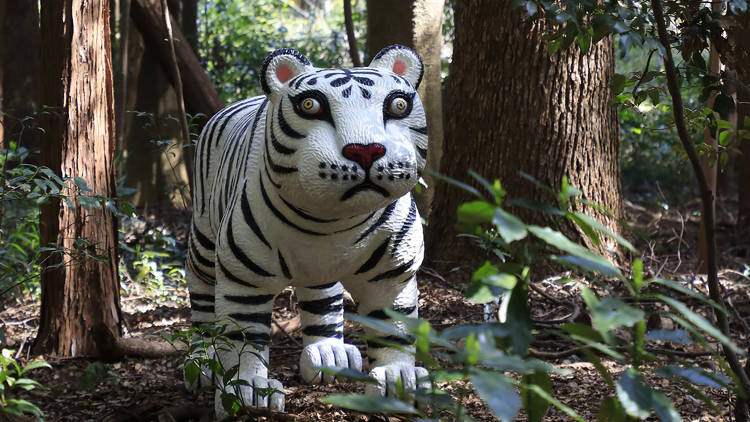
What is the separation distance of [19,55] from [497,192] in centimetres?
765

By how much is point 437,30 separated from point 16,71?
4584mm

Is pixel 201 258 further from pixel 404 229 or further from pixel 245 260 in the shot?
pixel 404 229

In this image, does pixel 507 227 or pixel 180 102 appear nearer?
pixel 507 227

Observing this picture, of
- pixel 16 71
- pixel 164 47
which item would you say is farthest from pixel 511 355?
pixel 16 71

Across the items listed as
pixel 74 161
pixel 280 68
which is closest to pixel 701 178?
pixel 280 68

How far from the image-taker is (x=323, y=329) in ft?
10.9

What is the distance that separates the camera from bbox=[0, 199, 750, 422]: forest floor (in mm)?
2992

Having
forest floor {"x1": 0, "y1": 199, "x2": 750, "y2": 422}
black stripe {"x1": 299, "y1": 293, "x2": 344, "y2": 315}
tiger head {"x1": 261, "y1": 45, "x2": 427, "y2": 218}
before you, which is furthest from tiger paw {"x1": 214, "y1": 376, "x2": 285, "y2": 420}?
tiger head {"x1": 261, "y1": 45, "x2": 427, "y2": 218}

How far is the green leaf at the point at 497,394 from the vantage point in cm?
130

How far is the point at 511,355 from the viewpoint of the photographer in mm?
1550

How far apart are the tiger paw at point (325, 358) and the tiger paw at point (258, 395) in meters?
0.34

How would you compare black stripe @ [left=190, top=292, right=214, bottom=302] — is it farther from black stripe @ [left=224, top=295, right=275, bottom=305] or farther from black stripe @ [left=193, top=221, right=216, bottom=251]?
black stripe @ [left=224, top=295, right=275, bottom=305]

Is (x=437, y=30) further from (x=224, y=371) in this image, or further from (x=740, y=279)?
(x=224, y=371)

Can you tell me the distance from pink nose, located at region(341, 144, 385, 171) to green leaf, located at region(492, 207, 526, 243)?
0.96 m
